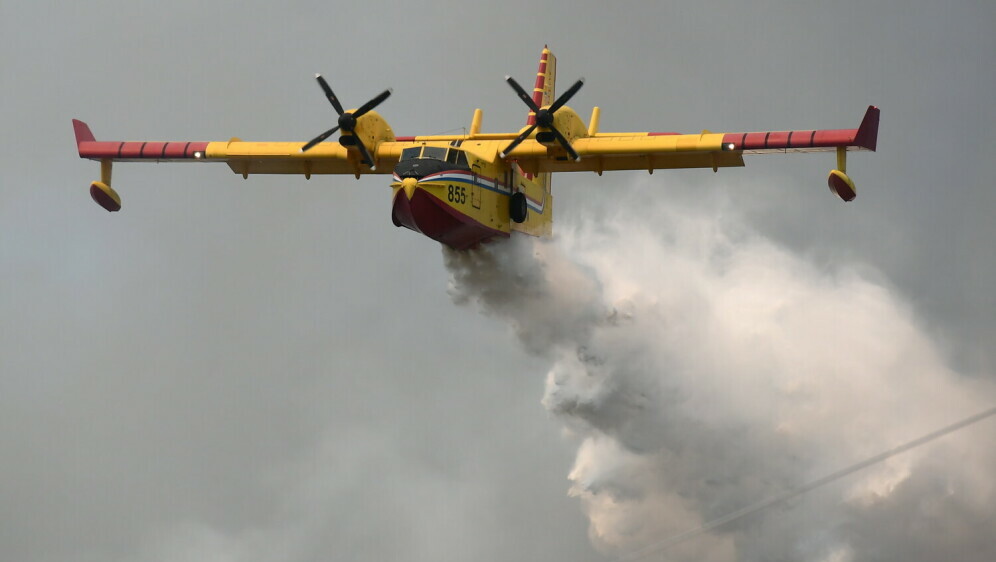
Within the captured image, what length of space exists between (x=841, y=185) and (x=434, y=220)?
8291mm

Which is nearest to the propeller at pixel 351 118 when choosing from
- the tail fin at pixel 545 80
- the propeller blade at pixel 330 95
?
the propeller blade at pixel 330 95

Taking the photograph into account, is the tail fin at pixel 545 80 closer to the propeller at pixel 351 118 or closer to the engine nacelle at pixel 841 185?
the propeller at pixel 351 118

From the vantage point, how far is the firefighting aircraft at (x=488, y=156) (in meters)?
37.7

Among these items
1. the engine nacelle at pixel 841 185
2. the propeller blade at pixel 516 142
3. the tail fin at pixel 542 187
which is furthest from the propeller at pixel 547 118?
the engine nacelle at pixel 841 185

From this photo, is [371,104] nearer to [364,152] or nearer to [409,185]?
[364,152]

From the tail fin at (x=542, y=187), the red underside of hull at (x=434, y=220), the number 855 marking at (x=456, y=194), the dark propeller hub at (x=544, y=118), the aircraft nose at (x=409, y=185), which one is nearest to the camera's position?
the aircraft nose at (x=409, y=185)

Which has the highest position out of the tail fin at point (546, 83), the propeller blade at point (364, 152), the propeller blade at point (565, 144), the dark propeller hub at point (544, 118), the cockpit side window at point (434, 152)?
the tail fin at point (546, 83)

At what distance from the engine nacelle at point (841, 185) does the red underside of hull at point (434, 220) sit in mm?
7111

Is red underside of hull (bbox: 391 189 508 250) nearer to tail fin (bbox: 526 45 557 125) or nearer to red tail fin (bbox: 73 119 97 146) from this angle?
tail fin (bbox: 526 45 557 125)

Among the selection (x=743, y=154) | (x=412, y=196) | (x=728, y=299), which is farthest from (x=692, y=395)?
(x=412, y=196)

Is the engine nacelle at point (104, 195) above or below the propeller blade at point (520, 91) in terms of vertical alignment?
below

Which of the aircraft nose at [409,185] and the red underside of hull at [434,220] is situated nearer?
the aircraft nose at [409,185]

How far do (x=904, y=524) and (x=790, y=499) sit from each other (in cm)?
257

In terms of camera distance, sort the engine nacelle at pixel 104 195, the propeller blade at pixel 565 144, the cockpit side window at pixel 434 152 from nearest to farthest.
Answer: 1. the cockpit side window at pixel 434 152
2. the propeller blade at pixel 565 144
3. the engine nacelle at pixel 104 195
